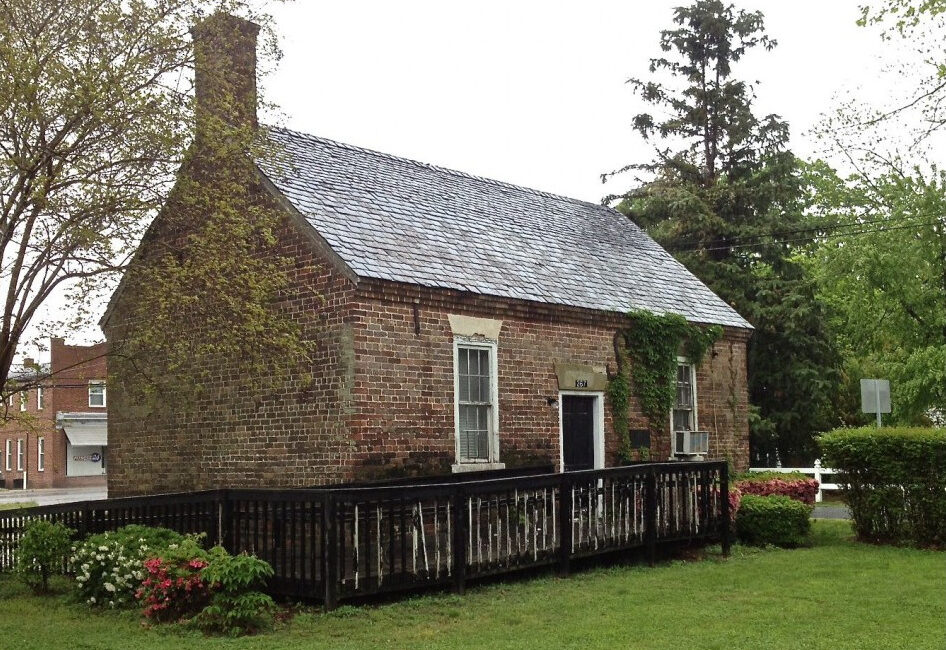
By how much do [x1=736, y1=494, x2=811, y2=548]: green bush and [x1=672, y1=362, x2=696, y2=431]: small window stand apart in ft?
12.7

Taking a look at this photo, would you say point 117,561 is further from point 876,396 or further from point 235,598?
point 876,396

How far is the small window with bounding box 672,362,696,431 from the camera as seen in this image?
19.3 m

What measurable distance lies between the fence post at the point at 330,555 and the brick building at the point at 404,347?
11.8ft

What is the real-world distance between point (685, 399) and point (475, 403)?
18.8ft

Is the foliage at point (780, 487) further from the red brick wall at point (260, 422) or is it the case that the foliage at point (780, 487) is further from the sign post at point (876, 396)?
the red brick wall at point (260, 422)

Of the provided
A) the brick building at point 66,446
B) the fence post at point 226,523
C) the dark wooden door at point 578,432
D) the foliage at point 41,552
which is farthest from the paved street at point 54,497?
the fence post at point 226,523

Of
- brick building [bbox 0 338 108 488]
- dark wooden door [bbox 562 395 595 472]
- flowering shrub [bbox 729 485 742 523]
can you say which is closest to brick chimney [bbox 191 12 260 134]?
dark wooden door [bbox 562 395 595 472]

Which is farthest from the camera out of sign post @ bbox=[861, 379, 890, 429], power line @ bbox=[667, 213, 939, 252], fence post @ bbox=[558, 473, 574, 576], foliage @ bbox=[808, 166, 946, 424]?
power line @ bbox=[667, 213, 939, 252]

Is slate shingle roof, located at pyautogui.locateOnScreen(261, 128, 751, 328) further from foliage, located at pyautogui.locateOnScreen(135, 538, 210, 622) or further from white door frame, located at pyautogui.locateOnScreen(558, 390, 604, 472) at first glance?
foliage, located at pyautogui.locateOnScreen(135, 538, 210, 622)

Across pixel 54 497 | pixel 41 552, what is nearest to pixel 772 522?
pixel 41 552

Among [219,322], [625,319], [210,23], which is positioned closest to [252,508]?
[219,322]

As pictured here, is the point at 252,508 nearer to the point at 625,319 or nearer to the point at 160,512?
the point at 160,512

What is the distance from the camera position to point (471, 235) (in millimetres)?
17453

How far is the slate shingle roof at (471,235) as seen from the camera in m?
15.0
